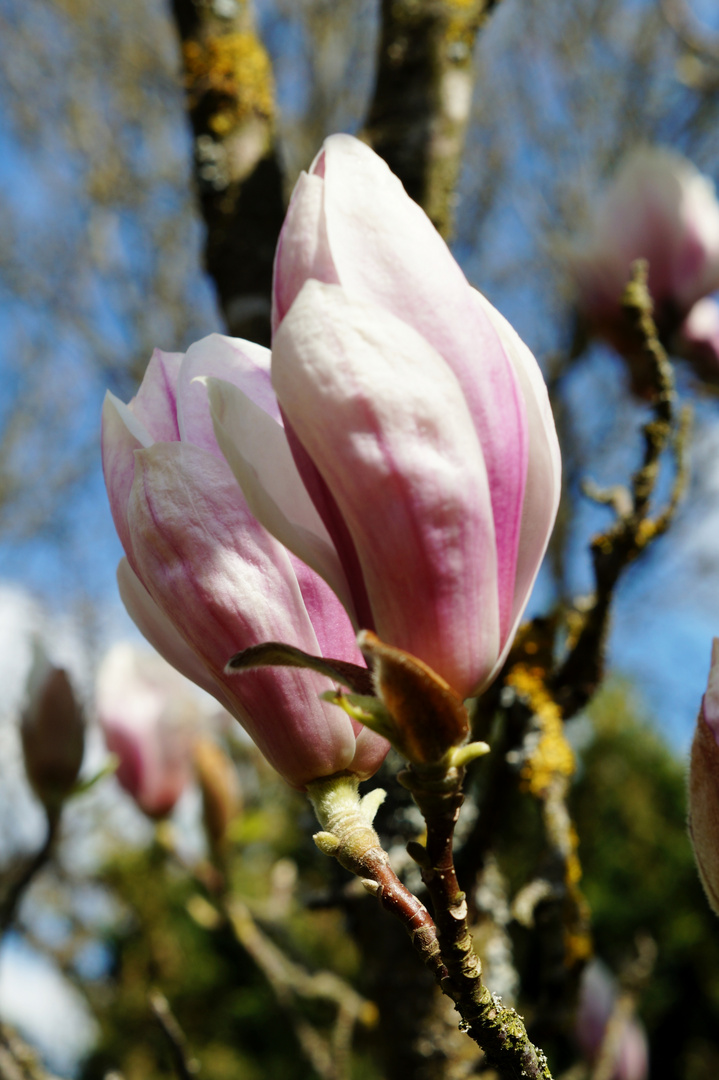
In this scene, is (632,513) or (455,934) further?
(632,513)

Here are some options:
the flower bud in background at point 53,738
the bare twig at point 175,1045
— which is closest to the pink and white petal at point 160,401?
the bare twig at point 175,1045

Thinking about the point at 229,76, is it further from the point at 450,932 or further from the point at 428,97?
the point at 450,932

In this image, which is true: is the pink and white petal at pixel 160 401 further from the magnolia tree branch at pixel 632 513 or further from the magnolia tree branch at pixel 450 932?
the magnolia tree branch at pixel 632 513

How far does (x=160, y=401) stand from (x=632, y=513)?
0.40 m

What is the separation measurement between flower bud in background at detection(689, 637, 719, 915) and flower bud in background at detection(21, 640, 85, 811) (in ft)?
2.43

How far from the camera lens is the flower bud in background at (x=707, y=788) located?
1.07 ft

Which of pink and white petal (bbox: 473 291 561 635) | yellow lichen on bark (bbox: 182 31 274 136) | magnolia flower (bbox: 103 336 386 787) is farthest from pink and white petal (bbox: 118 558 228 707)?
yellow lichen on bark (bbox: 182 31 274 136)

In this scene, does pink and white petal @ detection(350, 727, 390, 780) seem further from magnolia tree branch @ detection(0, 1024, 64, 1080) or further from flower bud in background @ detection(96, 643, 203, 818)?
flower bud in background @ detection(96, 643, 203, 818)

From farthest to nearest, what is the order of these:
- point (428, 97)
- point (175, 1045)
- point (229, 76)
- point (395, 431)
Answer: point (229, 76) < point (428, 97) < point (175, 1045) < point (395, 431)

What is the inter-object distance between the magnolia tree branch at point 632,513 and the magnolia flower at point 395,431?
1.18 ft

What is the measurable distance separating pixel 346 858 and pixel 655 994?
348cm

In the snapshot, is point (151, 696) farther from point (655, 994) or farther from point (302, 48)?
point (302, 48)

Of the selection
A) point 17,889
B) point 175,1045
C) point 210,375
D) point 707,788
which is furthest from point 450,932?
point 17,889

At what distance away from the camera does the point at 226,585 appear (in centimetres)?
31
